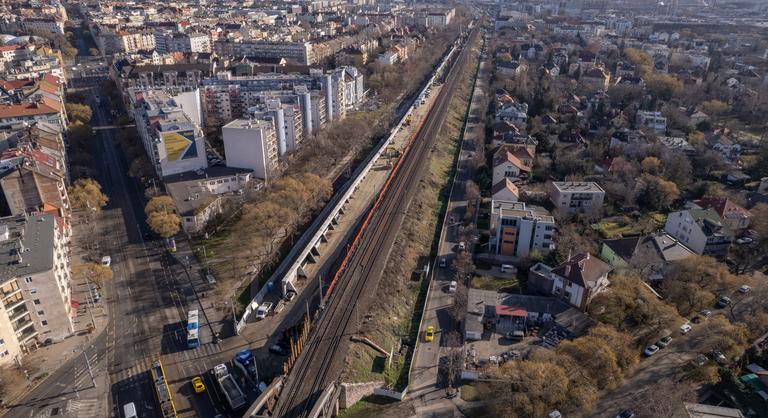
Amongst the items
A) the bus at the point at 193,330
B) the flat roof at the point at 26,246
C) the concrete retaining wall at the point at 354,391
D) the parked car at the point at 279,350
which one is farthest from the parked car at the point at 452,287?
the flat roof at the point at 26,246

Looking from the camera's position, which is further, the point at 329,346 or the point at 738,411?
the point at 329,346

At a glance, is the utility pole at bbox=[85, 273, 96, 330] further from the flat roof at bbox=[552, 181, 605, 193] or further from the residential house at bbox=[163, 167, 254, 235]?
the flat roof at bbox=[552, 181, 605, 193]

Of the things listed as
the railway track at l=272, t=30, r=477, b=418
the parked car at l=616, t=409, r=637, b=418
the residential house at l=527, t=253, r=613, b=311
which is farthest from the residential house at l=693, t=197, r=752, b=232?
the railway track at l=272, t=30, r=477, b=418

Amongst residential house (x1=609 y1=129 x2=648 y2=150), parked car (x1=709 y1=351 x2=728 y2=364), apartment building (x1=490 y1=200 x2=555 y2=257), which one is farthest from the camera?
residential house (x1=609 y1=129 x2=648 y2=150)

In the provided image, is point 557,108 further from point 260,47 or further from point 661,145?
point 260,47

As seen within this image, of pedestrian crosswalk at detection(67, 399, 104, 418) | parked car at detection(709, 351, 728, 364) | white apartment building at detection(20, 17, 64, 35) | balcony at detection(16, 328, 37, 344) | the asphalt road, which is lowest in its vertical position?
the asphalt road

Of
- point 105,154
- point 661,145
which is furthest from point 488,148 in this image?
point 105,154
